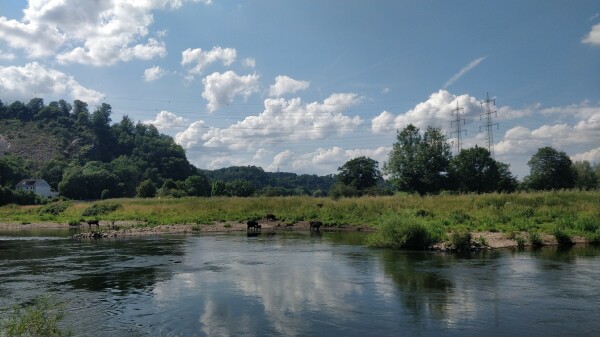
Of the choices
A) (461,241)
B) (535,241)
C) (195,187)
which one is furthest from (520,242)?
(195,187)

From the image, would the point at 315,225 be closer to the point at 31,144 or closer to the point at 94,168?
the point at 94,168

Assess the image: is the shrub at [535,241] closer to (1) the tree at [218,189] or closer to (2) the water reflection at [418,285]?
(2) the water reflection at [418,285]

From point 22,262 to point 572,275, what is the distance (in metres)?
29.5

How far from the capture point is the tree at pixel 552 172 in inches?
4272

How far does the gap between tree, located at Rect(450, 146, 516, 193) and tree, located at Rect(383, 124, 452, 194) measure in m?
2.66

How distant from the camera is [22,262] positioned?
2764 centimetres

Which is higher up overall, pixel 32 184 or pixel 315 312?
pixel 32 184

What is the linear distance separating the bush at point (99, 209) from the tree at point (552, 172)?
9135 centimetres

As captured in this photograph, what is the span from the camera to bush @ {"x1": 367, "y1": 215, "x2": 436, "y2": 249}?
30.8 metres

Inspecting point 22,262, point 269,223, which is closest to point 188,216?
point 269,223

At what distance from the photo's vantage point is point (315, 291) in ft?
62.2

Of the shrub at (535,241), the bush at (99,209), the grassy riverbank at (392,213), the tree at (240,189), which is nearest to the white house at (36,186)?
the tree at (240,189)

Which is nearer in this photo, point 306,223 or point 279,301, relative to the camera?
point 279,301

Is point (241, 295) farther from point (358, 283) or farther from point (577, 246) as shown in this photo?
point (577, 246)
